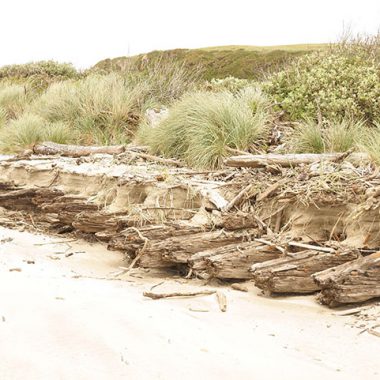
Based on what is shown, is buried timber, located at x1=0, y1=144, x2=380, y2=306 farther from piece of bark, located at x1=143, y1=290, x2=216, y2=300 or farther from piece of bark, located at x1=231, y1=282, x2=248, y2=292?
piece of bark, located at x1=143, y1=290, x2=216, y2=300

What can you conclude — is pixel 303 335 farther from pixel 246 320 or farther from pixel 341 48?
pixel 341 48

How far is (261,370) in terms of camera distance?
3.00 m

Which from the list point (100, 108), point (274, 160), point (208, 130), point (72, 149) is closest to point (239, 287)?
point (274, 160)

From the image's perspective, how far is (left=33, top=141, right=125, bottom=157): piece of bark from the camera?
8.15 m

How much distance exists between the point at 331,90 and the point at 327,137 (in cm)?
133

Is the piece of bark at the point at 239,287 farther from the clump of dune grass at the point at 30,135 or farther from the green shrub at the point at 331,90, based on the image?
the clump of dune grass at the point at 30,135

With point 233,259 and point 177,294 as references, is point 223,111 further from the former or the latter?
point 177,294

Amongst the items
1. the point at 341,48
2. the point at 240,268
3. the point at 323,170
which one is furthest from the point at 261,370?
the point at 341,48

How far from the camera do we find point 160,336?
130 inches

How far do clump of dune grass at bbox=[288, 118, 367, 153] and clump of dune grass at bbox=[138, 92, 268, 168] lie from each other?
1.89 ft

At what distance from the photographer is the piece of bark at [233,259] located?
4.68 meters

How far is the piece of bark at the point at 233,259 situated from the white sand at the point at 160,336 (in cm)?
21

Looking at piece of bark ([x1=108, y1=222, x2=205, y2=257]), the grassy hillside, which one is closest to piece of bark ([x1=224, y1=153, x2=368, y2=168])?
piece of bark ([x1=108, y1=222, x2=205, y2=257])

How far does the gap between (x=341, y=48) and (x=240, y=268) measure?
6.33 metres
